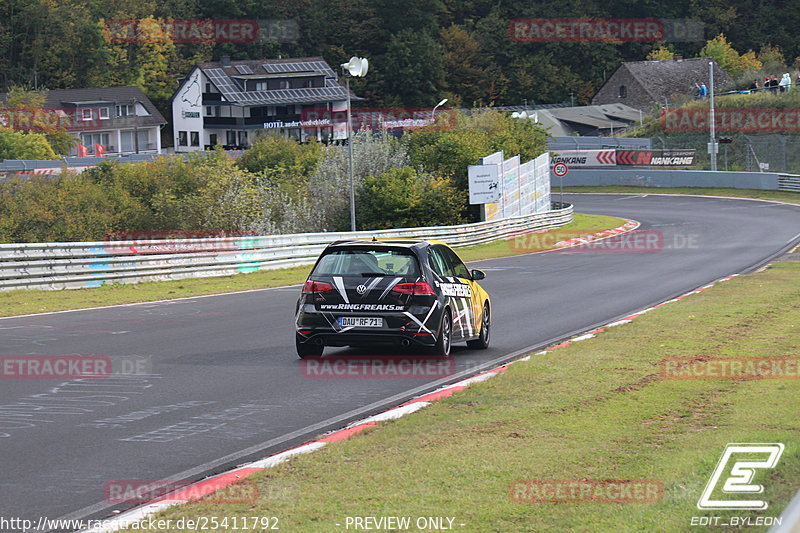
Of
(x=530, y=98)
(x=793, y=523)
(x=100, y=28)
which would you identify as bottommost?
(x=793, y=523)

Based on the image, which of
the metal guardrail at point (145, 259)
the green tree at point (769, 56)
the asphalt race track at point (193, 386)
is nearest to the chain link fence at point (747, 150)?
the metal guardrail at point (145, 259)

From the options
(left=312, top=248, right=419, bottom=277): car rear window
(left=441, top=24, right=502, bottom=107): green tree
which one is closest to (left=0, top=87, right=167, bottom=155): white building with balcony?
(left=441, top=24, right=502, bottom=107): green tree

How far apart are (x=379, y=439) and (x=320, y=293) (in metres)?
4.96

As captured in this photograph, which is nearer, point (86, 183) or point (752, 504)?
point (752, 504)

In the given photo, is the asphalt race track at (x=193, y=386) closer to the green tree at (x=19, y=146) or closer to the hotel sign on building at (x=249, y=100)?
the green tree at (x=19, y=146)

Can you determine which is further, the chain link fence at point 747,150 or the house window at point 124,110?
the house window at point 124,110

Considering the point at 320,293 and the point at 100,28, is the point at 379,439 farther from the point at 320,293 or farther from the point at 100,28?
the point at 100,28

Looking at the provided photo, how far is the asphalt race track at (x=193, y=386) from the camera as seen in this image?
784 centimetres

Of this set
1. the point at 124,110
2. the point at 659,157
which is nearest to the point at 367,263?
the point at 659,157

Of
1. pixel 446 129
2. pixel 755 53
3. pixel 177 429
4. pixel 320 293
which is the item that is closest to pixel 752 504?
pixel 177 429

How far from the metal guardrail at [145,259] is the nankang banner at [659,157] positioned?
139 feet

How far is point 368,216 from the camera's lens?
46.8 meters

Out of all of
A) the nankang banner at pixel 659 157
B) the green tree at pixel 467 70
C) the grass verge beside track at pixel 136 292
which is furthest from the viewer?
the green tree at pixel 467 70

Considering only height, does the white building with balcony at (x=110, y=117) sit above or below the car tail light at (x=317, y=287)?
above
